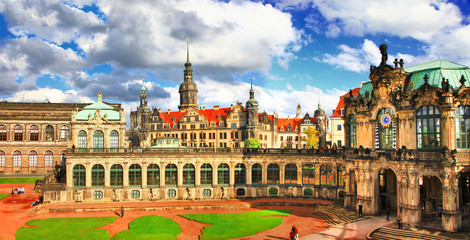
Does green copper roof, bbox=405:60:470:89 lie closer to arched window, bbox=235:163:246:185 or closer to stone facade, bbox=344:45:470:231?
stone facade, bbox=344:45:470:231

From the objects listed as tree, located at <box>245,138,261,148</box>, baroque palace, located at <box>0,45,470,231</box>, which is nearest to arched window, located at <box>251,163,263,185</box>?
baroque palace, located at <box>0,45,470,231</box>

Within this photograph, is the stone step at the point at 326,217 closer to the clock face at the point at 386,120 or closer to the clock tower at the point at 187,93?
the clock face at the point at 386,120

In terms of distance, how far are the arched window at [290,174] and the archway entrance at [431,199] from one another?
20078 millimetres

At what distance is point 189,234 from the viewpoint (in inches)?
1581

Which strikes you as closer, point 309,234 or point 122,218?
point 309,234

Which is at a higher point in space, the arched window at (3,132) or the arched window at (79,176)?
the arched window at (3,132)

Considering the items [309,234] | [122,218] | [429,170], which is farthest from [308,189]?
[122,218]

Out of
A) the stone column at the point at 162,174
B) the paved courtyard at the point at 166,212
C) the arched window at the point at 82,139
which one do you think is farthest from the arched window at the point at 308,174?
the arched window at the point at 82,139

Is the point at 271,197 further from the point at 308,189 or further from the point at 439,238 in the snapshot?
the point at 439,238

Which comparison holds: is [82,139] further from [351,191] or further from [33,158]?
[351,191]

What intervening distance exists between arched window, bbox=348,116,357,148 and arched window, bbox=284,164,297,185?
1271cm

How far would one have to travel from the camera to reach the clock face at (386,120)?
139 feet

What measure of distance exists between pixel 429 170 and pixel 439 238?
6.79 m

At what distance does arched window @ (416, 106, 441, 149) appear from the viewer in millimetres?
38156
